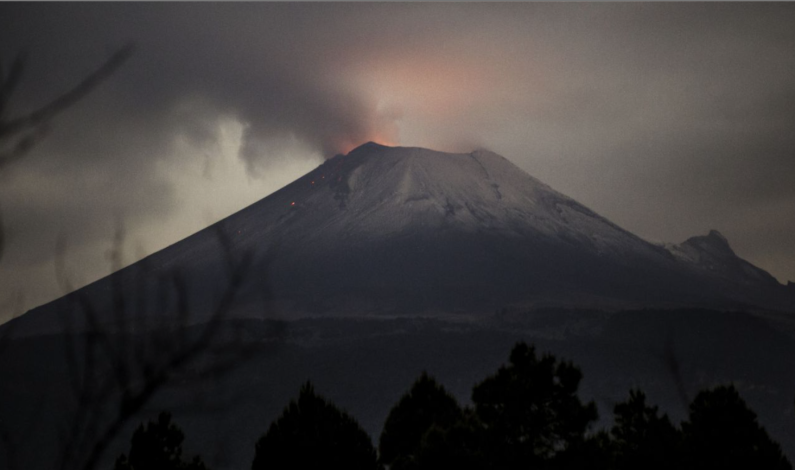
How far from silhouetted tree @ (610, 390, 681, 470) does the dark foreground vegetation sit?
39 millimetres

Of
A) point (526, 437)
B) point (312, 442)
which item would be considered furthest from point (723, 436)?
point (312, 442)

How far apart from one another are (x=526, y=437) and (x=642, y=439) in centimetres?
534

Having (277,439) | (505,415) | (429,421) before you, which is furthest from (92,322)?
(429,421)

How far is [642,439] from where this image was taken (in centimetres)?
3369

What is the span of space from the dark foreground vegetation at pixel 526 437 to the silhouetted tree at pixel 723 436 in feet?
0.12

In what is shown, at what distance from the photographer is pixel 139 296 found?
6.29 m

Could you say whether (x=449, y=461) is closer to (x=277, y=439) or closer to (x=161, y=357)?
(x=277, y=439)

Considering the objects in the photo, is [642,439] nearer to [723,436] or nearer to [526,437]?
[723,436]

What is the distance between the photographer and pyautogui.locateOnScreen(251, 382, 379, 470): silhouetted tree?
34.0m

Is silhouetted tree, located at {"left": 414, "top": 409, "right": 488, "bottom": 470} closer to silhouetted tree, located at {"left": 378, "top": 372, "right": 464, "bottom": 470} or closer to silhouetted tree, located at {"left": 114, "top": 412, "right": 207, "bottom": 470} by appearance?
silhouetted tree, located at {"left": 378, "top": 372, "right": 464, "bottom": 470}

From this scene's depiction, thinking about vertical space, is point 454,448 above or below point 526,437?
above

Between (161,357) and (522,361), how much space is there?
27.5 metres

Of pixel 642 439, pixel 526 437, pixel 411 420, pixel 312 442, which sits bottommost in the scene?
pixel 642 439

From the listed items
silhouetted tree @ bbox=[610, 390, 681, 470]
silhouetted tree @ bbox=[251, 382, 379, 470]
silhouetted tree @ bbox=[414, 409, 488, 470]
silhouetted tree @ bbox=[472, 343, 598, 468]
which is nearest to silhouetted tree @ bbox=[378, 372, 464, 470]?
silhouetted tree @ bbox=[251, 382, 379, 470]
